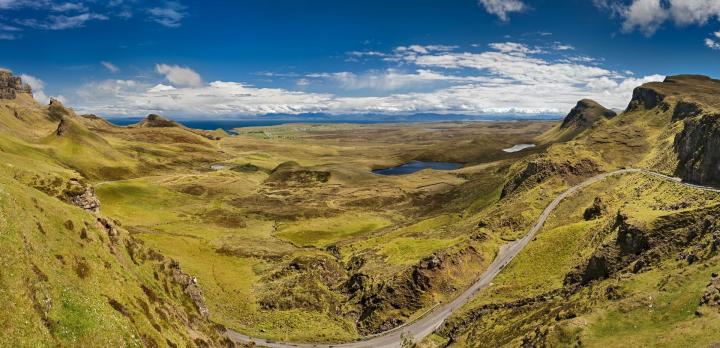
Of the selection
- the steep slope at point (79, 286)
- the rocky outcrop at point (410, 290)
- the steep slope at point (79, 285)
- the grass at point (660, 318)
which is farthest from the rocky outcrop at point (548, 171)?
the steep slope at point (79, 285)

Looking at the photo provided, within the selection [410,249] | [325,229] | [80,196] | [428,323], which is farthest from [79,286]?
[325,229]

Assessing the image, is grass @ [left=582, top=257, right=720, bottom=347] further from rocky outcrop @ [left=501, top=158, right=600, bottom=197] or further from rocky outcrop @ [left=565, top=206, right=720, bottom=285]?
rocky outcrop @ [left=501, top=158, right=600, bottom=197]

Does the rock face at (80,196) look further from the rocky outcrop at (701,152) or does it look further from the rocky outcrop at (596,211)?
the rocky outcrop at (701,152)

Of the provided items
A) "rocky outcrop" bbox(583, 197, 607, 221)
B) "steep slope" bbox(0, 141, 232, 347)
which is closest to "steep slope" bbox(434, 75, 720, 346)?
"rocky outcrop" bbox(583, 197, 607, 221)

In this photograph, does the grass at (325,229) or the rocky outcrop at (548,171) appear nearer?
the rocky outcrop at (548,171)

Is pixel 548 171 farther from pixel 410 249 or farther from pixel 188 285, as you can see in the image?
pixel 188 285

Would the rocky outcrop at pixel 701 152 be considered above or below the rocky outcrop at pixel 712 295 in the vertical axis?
above

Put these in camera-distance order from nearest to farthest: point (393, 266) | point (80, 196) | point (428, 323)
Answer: point (80, 196)
point (428, 323)
point (393, 266)

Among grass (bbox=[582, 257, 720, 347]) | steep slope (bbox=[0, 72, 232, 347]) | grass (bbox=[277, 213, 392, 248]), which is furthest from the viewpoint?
grass (bbox=[277, 213, 392, 248])
